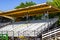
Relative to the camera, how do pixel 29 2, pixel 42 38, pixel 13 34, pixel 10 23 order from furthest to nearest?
pixel 29 2 < pixel 10 23 < pixel 13 34 < pixel 42 38

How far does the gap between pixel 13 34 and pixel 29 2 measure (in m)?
18.2

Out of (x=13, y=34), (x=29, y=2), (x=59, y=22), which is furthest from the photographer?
(x=29, y=2)

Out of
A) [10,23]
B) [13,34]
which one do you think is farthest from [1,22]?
[13,34]

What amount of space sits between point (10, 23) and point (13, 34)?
7.49 m

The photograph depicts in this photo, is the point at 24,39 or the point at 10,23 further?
the point at 10,23

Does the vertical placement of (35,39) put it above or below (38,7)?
below

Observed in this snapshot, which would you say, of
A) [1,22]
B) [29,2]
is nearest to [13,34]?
[1,22]

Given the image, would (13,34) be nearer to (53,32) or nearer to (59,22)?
(53,32)

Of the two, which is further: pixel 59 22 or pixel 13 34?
pixel 59 22

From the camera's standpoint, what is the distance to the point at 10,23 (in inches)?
1244

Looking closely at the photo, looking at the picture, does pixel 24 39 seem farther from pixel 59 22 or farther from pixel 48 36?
pixel 59 22

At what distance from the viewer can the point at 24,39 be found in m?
22.5

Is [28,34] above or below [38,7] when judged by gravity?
below

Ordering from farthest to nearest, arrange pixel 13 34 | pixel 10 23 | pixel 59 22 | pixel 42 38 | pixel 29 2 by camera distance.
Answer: pixel 29 2 → pixel 10 23 → pixel 59 22 → pixel 13 34 → pixel 42 38
